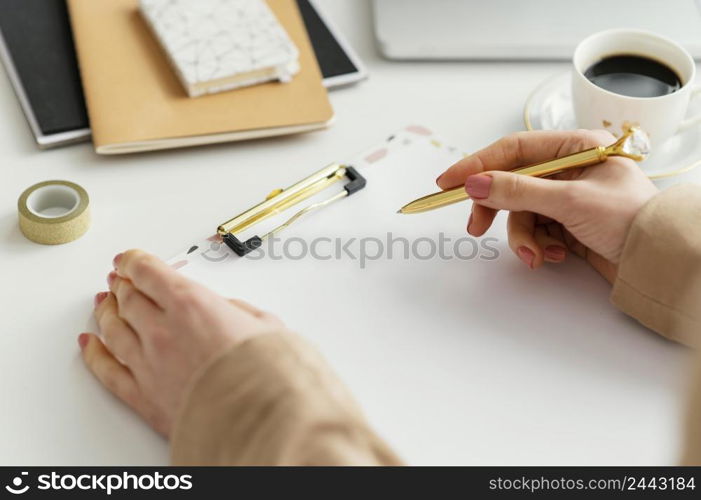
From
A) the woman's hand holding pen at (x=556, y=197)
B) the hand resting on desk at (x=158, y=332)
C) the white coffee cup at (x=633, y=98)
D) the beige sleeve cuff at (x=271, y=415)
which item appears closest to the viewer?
the beige sleeve cuff at (x=271, y=415)

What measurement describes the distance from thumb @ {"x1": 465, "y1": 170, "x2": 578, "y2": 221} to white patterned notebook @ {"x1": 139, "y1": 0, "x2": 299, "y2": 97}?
34 centimetres

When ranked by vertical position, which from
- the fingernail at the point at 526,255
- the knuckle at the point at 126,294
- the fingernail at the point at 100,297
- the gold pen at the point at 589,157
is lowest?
the fingernail at the point at 526,255

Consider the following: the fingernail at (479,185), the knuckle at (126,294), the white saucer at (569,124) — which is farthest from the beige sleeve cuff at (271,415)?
the white saucer at (569,124)

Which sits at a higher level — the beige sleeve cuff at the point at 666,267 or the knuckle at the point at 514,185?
the knuckle at the point at 514,185

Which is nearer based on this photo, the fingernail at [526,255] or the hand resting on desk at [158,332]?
the hand resting on desk at [158,332]

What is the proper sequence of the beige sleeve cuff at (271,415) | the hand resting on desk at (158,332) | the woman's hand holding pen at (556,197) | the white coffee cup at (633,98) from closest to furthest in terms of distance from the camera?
the beige sleeve cuff at (271,415) < the hand resting on desk at (158,332) < the woman's hand holding pen at (556,197) < the white coffee cup at (633,98)

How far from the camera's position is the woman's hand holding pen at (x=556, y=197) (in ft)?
2.83

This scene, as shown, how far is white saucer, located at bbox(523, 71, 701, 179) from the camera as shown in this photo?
40.7 inches

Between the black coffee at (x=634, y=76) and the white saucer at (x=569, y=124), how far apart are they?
0.07 metres

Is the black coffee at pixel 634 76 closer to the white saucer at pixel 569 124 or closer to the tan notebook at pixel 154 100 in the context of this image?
the white saucer at pixel 569 124

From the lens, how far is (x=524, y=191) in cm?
87

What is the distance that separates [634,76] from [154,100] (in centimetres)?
55
